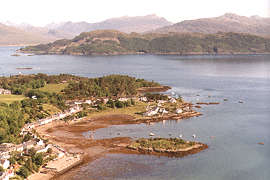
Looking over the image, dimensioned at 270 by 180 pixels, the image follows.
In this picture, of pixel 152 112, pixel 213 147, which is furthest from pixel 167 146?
pixel 152 112

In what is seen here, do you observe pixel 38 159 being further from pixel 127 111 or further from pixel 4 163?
pixel 127 111

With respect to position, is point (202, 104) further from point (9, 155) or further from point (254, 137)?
point (9, 155)

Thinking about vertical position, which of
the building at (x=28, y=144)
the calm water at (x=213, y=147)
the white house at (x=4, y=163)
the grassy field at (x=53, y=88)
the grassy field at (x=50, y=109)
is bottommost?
the calm water at (x=213, y=147)

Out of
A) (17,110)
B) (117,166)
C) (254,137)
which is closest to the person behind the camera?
(117,166)

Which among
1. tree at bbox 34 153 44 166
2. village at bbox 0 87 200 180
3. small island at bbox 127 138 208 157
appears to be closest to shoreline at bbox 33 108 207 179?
small island at bbox 127 138 208 157

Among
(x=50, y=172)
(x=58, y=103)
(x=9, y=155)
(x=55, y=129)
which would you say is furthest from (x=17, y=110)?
(x=50, y=172)

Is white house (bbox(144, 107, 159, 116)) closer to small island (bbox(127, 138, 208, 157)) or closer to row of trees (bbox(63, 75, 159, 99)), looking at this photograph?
small island (bbox(127, 138, 208, 157))

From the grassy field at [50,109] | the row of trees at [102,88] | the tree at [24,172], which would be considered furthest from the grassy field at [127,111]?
the tree at [24,172]

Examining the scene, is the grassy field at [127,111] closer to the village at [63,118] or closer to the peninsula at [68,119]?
the peninsula at [68,119]
